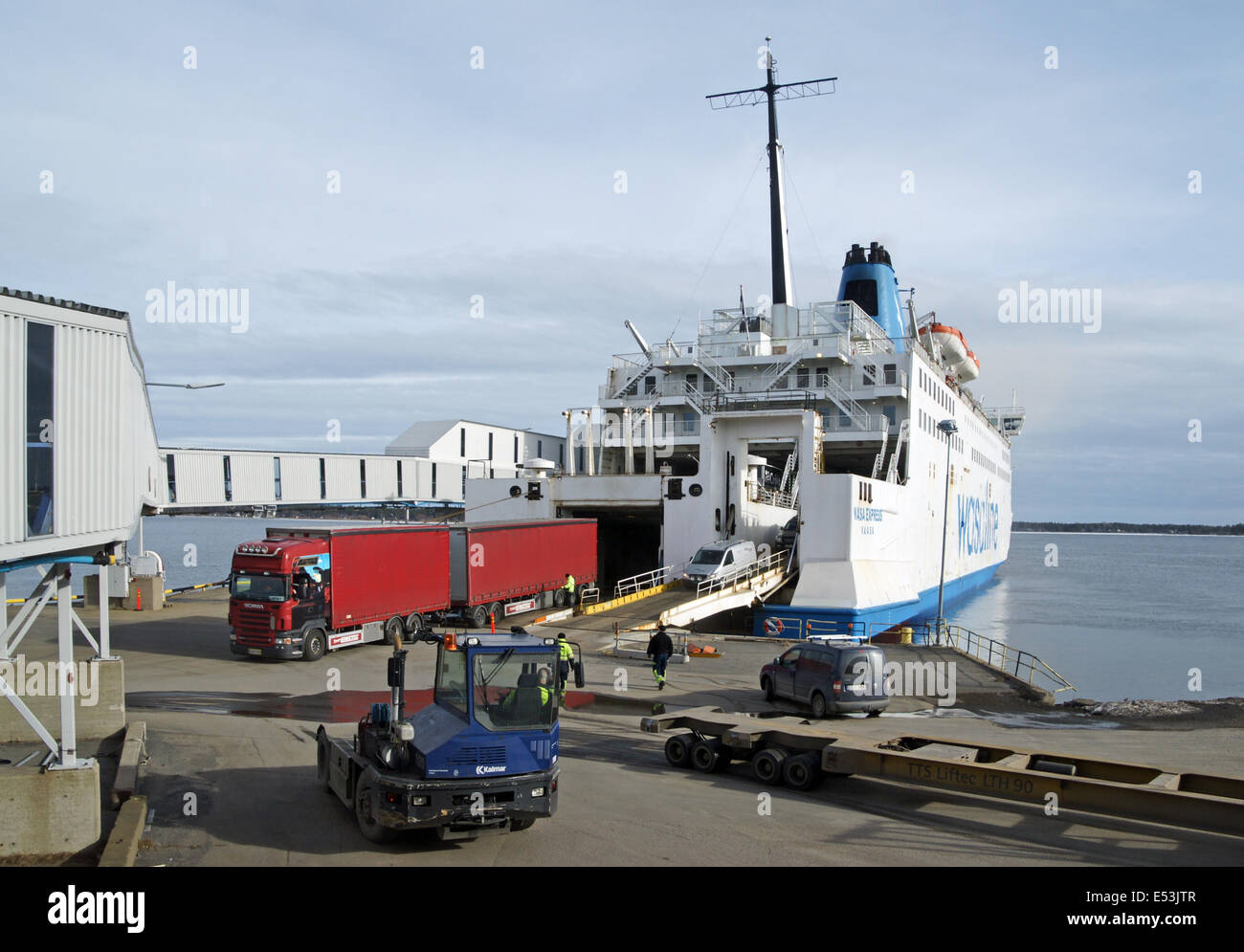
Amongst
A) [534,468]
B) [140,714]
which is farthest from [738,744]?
[534,468]

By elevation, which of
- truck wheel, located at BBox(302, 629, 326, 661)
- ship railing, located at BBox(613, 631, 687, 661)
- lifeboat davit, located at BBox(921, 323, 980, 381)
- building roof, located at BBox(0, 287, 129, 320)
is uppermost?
lifeboat davit, located at BBox(921, 323, 980, 381)

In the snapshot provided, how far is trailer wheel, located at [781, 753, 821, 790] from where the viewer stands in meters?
11.0

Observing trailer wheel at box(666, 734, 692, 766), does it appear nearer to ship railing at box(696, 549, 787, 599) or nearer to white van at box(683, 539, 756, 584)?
ship railing at box(696, 549, 787, 599)

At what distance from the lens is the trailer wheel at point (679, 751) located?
12312mm

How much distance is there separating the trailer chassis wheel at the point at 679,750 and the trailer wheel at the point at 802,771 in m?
1.52

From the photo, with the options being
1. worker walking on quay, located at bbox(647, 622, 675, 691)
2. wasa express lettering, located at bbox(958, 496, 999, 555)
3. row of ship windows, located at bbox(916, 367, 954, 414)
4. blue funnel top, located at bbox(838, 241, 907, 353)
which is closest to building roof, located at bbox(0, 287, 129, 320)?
worker walking on quay, located at bbox(647, 622, 675, 691)

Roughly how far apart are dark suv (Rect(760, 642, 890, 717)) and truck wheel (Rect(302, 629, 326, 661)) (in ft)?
37.4

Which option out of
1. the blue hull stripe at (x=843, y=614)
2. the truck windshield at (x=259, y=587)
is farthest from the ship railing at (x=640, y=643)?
the truck windshield at (x=259, y=587)

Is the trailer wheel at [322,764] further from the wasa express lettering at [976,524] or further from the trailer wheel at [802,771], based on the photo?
the wasa express lettering at [976,524]

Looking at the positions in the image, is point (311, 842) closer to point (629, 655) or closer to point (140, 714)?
point (140, 714)
